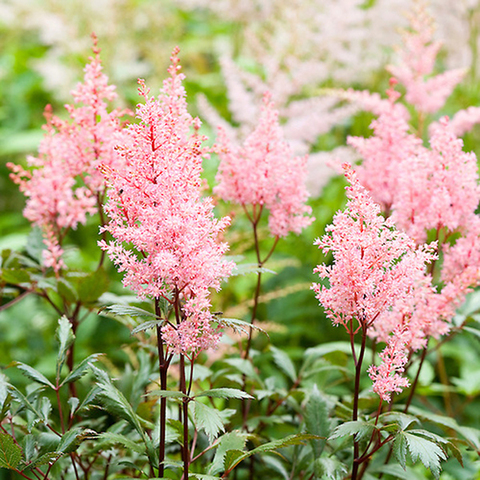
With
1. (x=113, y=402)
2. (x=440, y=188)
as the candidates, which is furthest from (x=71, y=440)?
(x=440, y=188)

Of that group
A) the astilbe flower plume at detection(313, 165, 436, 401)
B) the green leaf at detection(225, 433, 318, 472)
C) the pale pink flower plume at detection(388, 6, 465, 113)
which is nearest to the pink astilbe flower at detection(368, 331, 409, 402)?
the astilbe flower plume at detection(313, 165, 436, 401)

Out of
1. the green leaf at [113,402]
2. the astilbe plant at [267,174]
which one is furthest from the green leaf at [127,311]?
the astilbe plant at [267,174]

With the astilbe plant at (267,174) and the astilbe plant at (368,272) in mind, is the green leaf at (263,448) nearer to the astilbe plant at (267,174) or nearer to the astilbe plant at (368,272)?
the astilbe plant at (368,272)

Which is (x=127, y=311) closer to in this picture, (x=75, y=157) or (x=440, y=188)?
(x=75, y=157)

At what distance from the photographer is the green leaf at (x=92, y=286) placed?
1.30 metres

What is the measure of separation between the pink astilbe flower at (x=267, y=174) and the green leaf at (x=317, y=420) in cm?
35

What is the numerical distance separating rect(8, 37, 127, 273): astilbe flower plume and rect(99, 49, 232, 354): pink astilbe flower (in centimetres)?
29

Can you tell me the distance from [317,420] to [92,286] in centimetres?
56

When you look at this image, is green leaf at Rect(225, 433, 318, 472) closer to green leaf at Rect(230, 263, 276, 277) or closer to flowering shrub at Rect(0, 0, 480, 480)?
flowering shrub at Rect(0, 0, 480, 480)

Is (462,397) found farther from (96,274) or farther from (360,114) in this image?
(96,274)

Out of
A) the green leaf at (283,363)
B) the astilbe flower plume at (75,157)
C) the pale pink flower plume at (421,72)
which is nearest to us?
the astilbe flower plume at (75,157)

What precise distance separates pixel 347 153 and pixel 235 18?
1.30 m

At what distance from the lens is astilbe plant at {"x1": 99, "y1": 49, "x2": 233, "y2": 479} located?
2.92ft

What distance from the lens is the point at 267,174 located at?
1.25 meters
